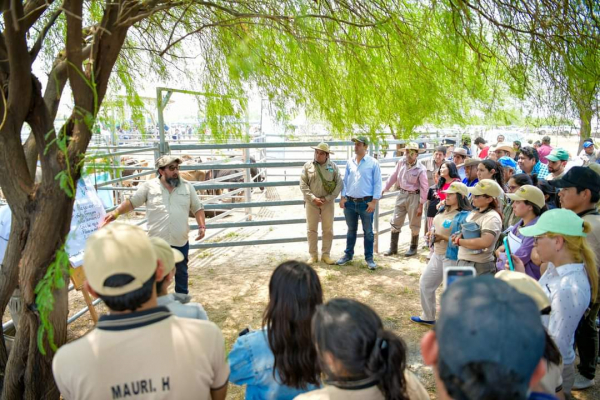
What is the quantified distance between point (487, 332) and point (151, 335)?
101 centimetres

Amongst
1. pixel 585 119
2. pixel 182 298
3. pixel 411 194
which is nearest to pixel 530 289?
pixel 182 298

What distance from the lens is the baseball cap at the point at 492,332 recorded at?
0.94m

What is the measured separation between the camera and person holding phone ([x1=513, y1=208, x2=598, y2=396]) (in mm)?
2217

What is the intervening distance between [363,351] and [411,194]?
555 cm

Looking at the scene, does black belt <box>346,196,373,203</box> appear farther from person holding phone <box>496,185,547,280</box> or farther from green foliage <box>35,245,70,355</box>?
green foliage <box>35,245,70,355</box>

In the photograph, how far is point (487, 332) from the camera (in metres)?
0.94

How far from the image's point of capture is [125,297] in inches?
57.3

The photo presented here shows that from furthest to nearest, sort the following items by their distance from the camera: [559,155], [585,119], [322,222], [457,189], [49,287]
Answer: [322,222]
[559,155]
[457,189]
[585,119]
[49,287]

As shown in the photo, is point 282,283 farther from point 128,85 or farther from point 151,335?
point 128,85

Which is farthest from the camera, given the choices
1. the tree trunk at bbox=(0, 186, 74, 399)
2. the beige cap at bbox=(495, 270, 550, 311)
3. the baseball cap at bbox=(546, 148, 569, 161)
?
the baseball cap at bbox=(546, 148, 569, 161)

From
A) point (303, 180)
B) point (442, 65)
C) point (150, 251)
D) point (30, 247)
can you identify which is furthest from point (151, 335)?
point (303, 180)

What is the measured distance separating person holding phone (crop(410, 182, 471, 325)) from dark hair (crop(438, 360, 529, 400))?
3024mm

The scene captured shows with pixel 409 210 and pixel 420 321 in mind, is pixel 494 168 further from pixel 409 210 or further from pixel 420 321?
pixel 409 210

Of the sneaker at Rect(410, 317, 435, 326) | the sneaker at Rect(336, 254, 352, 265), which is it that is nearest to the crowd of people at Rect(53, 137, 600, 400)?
the sneaker at Rect(410, 317, 435, 326)
